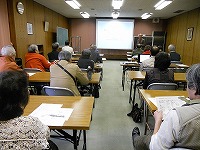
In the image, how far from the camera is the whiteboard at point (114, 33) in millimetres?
10277

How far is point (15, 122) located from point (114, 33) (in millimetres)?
10065

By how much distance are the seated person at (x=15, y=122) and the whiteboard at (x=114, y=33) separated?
9.95 m

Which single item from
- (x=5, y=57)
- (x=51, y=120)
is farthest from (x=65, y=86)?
(x=5, y=57)

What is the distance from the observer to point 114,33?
1042 centimetres

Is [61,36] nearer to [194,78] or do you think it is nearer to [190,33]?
[190,33]

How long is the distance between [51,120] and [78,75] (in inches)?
42.3

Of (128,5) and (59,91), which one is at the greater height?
(128,5)

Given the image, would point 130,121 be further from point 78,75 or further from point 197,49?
point 197,49

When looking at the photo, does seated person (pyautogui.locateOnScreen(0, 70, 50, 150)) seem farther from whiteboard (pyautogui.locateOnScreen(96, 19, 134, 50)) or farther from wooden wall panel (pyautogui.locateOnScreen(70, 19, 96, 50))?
wooden wall panel (pyautogui.locateOnScreen(70, 19, 96, 50))

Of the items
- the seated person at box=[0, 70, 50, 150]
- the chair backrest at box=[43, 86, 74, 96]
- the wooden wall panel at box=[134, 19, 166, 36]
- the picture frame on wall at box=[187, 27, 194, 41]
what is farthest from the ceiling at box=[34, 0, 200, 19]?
the seated person at box=[0, 70, 50, 150]

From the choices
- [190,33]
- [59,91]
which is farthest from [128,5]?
[59,91]

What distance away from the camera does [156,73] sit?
97.3 inches

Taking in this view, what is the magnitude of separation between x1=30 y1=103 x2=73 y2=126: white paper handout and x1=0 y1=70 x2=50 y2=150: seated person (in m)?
0.38

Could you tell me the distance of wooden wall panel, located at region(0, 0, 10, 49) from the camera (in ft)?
14.0
